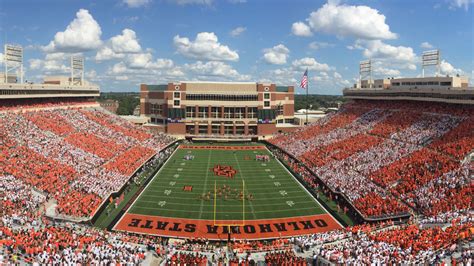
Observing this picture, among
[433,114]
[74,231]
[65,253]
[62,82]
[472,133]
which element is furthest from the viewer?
[62,82]

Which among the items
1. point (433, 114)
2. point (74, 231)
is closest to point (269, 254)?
point (74, 231)

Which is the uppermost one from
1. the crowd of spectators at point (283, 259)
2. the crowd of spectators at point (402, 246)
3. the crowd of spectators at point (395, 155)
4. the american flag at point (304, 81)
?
the american flag at point (304, 81)

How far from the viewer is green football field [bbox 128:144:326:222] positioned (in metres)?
27.1

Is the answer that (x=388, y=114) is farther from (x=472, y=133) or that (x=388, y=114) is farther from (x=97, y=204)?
(x=97, y=204)

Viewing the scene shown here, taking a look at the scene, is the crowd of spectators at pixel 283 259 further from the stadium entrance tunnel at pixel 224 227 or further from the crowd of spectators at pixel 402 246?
the stadium entrance tunnel at pixel 224 227

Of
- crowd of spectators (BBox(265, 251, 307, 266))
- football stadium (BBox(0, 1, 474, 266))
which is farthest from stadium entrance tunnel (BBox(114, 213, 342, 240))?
crowd of spectators (BBox(265, 251, 307, 266))

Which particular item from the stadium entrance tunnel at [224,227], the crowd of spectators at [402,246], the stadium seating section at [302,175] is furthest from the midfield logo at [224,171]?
the crowd of spectators at [402,246]

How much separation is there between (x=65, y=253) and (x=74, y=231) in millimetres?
4337

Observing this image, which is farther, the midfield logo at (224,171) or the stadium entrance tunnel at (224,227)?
the midfield logo at (224,171)

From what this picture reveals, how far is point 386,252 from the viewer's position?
16766mm

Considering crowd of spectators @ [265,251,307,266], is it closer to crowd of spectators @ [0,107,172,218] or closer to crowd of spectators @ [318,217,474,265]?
crowd of spectators @ [318,217,474,265]

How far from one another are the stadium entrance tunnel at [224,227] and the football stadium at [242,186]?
12 centimetres

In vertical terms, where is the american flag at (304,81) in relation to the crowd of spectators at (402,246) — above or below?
above

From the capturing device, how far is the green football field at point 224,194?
2714 centimetres
